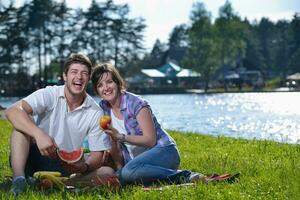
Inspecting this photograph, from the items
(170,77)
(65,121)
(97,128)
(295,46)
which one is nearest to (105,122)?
(97,128)

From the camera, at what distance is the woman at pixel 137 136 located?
192 inches

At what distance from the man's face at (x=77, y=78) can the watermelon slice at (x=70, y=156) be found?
0.55 metres

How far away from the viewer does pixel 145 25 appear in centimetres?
6141

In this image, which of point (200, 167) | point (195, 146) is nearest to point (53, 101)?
point (200, 167)

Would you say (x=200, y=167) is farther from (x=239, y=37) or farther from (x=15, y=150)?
(x=239, y=37)

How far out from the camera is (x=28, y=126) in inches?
180

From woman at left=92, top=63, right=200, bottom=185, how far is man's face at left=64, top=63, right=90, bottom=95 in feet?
0.33

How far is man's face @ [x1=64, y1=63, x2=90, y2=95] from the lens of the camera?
486cm

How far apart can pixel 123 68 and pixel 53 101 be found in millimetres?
55701

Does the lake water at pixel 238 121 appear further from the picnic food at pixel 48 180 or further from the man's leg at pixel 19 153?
the man's leg at pixel 19 153

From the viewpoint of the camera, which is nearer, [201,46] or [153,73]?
[201,46]

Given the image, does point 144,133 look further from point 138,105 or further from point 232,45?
point 232,45

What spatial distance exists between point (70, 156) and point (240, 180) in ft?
5.17

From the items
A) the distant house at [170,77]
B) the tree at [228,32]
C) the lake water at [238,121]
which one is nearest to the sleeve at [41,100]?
the lake water at [238,121]
